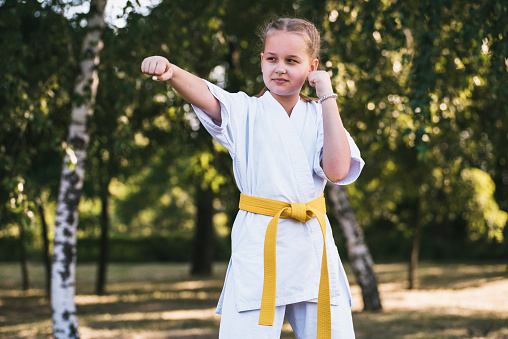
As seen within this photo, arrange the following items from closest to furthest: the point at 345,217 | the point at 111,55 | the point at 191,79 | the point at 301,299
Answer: the point at 191,79, the point at 301,299, the point at 111,55, the point at 345,217

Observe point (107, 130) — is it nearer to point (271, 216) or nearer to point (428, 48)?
point (428, 48)

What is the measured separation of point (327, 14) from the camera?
6625mm

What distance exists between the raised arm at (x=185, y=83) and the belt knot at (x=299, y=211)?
45 centimetres

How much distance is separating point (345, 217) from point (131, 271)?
1527cm

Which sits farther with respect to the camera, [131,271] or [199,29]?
[131,271]

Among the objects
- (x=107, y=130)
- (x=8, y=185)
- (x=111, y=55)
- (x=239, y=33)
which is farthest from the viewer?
(x=239, y=33)

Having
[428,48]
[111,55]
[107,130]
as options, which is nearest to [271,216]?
[428,48]

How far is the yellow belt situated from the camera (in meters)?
2.04

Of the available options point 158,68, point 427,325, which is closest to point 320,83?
point 158,68

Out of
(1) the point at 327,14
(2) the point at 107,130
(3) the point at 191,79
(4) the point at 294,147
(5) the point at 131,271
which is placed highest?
(1) the point at 327,14

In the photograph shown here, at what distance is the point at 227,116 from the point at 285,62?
0.33m

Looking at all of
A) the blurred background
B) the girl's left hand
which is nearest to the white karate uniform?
the girl's left hand

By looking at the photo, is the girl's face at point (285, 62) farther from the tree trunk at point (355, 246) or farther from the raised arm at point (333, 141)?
the tree trunk at point (355, 246)

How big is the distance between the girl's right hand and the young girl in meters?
0.19
